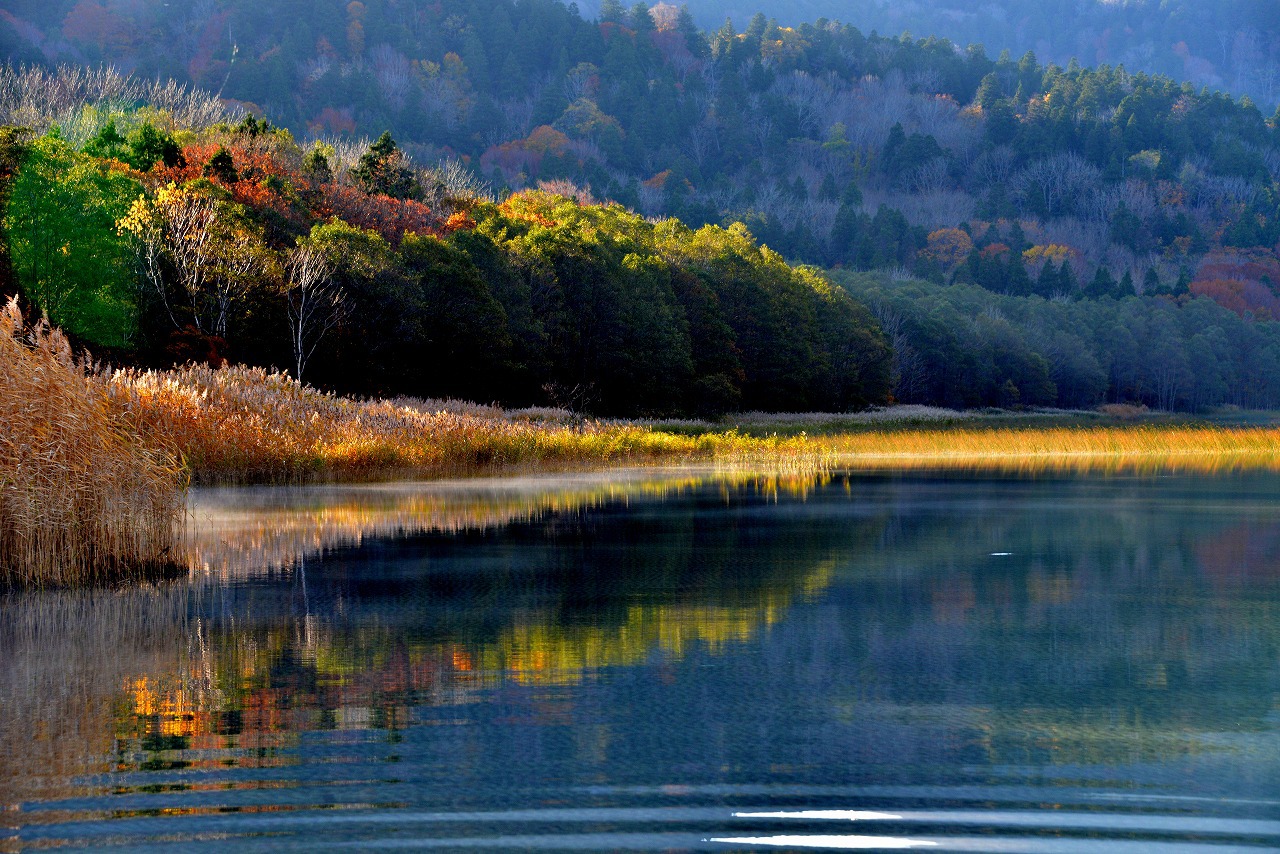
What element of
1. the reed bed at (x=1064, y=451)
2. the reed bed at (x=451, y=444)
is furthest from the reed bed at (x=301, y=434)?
the reed bed at (x=1064, y=451)

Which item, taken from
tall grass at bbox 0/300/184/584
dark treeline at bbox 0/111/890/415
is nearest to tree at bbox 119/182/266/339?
dark treeline at bbox 0/111/890/415

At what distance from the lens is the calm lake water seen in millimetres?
7254

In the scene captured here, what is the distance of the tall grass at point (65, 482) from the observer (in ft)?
51.1

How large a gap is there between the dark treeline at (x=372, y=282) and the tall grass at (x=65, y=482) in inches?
1304

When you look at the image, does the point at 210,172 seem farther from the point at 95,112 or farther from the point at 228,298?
the point at 95,112

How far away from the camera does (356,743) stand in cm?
877

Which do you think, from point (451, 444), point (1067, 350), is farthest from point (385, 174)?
point (1067, 350)

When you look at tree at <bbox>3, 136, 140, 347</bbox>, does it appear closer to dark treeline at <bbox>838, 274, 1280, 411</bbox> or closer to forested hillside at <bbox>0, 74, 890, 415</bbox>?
forested hillside at <bbox>0, 74, 890, 415</bbox>

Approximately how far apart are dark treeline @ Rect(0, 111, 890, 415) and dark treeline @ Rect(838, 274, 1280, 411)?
110ft

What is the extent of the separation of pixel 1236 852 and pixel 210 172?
6179 cm

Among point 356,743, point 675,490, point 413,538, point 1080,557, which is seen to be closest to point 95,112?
point 675,490

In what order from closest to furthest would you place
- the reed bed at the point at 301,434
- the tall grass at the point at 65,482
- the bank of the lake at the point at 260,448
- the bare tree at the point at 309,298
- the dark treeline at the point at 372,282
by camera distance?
1. the tall grass at the point at 65,482
2. the bank of the lake at the point at 260,448
3. the reed bed at the point at 301,434
4. the dark treeline at the point at 372,282
5. the bare tree at the point at 309,298

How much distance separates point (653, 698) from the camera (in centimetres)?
1007

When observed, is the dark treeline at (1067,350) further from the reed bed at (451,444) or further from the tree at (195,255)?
the tree at (195,255)
